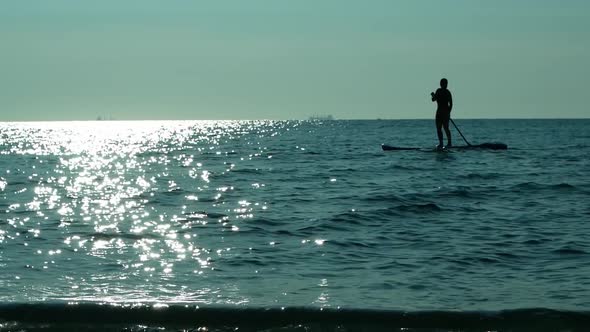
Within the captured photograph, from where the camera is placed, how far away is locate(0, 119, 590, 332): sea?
682 centimetres

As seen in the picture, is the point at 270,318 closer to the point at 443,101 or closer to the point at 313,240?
the point at 313,240

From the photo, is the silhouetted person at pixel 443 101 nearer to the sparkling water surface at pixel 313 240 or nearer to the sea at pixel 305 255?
the sparkling water surface at pixel 313 240

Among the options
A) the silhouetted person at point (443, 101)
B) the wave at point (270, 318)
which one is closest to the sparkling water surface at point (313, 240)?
the wave at point (270, 318)

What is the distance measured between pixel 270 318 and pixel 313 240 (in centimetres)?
436

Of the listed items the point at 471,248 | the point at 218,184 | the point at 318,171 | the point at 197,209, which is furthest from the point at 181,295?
the point at 318,171

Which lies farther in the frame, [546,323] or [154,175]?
[154,175]

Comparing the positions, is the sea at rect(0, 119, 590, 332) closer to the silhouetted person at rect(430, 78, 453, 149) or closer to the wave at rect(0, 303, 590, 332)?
the wave at rect(0, 303, 590, 332)

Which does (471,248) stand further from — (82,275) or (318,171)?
(318,171)

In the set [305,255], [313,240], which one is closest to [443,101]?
[313,240]

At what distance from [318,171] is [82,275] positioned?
14.1 m

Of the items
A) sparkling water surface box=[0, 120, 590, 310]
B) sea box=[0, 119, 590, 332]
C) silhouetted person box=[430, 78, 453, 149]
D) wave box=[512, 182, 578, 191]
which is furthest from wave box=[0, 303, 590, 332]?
silhouetted person box=[430, 78, 453, 149]

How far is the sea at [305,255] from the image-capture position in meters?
6.82

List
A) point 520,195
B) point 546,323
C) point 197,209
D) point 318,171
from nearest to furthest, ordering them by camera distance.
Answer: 1. point 546,323
2. point 197,209
3. point 520,195
4. point 318,171

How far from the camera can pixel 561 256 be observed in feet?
32.2
